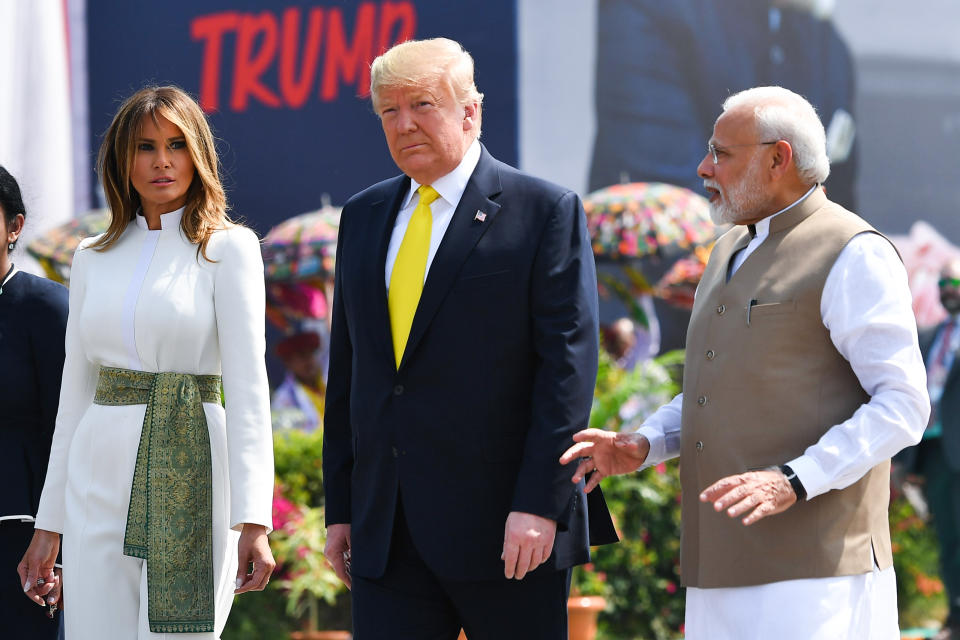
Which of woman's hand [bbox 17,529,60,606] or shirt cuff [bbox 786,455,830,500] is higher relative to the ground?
shirt cuff [bbox 786,455,830,500]

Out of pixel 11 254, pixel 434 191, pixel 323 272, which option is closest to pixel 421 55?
pixel 434 191

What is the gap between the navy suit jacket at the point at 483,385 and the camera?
9.75ft

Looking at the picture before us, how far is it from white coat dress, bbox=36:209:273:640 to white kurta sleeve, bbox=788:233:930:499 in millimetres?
1334

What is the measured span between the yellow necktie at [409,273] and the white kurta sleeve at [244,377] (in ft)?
1.14

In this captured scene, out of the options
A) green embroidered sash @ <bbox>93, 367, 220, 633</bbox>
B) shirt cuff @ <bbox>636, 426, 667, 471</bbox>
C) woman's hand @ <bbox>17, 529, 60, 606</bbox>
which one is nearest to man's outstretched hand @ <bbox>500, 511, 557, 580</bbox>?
shirt cuff @ <bbox>636, 426, 667, 471</bbox>

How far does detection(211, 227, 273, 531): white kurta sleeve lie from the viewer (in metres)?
3.05

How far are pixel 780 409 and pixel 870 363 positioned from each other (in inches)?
8.9

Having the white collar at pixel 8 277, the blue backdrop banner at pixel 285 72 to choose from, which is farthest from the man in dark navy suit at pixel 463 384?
the blue backdrop banner at pixel 285 72

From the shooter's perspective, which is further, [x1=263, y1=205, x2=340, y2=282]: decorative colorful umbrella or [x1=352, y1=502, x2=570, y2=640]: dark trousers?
[x1=263, y1=205, x2=340, y2=282]: decorative colorful umbrella

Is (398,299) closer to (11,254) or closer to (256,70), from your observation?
(11,254)

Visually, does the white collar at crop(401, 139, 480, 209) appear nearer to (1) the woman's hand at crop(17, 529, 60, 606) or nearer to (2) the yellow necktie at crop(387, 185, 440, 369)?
(2) the yellow necktie at crop(387, 185, 440, 369)

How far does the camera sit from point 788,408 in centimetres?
277

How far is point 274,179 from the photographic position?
9.32 m

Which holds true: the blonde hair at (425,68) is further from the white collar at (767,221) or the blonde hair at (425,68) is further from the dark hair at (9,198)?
the dark hair at (9,198)
